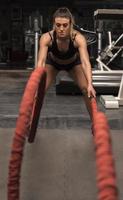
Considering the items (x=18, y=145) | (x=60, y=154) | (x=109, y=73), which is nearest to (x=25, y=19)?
(x=109, y=73)

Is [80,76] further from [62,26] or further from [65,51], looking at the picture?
[62,26]

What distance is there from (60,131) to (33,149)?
3.09ft

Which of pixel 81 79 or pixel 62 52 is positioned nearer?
pixel 62 52

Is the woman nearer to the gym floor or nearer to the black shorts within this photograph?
the black shorts

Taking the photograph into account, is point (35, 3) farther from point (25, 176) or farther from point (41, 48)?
point (25, 176)

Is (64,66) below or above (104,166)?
below

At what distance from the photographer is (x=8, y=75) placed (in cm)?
1576

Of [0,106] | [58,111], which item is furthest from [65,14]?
[0,106]

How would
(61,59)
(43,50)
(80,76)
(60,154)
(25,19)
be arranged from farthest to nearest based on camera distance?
(25,19) < (80,76) < (61,59) < (43,50) < (60,154)

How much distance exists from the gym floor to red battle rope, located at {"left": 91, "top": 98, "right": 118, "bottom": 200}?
1629 mm

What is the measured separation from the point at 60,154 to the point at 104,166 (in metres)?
3.15

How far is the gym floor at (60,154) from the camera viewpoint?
464 cm

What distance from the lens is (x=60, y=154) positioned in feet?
19.0

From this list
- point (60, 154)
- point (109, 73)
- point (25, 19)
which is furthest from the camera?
point (25, 19)
